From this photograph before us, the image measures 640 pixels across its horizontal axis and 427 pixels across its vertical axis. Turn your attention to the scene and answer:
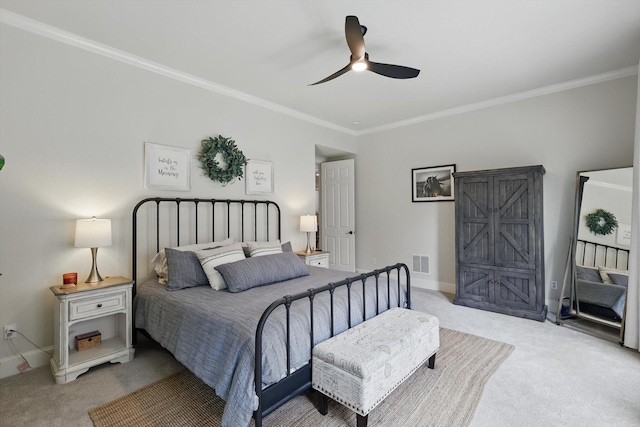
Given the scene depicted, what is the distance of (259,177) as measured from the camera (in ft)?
13.8

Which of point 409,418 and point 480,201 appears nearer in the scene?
point 409,418

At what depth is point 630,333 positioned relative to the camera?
280 centimetres

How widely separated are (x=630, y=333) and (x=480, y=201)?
188 centimetres

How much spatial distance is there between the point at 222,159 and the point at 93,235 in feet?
5.43

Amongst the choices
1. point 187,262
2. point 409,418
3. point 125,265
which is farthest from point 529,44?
point 125,265

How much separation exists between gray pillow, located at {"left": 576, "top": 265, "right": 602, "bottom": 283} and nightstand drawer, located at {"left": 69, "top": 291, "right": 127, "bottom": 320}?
4.69m

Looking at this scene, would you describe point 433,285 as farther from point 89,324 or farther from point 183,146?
point 89,324

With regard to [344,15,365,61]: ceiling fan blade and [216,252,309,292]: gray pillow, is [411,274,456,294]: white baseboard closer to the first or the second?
[216,252,309,292]: gray pillow

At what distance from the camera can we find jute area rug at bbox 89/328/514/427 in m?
1.87

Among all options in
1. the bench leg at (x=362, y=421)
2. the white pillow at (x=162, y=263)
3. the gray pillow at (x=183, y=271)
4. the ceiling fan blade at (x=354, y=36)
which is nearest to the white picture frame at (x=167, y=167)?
the white pillow at (x=162, y=263)

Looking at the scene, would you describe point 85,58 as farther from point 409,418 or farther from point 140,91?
point 409,418

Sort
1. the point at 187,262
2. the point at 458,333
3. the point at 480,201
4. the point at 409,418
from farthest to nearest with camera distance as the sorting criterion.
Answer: the point at 480,201
the point at 458,333
the point at 187,262
the point at 409,418

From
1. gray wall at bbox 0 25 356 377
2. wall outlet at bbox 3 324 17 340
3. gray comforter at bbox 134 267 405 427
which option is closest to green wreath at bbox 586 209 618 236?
gray comforter at bbox 134 267 405 427

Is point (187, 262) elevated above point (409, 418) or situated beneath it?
elevated above
